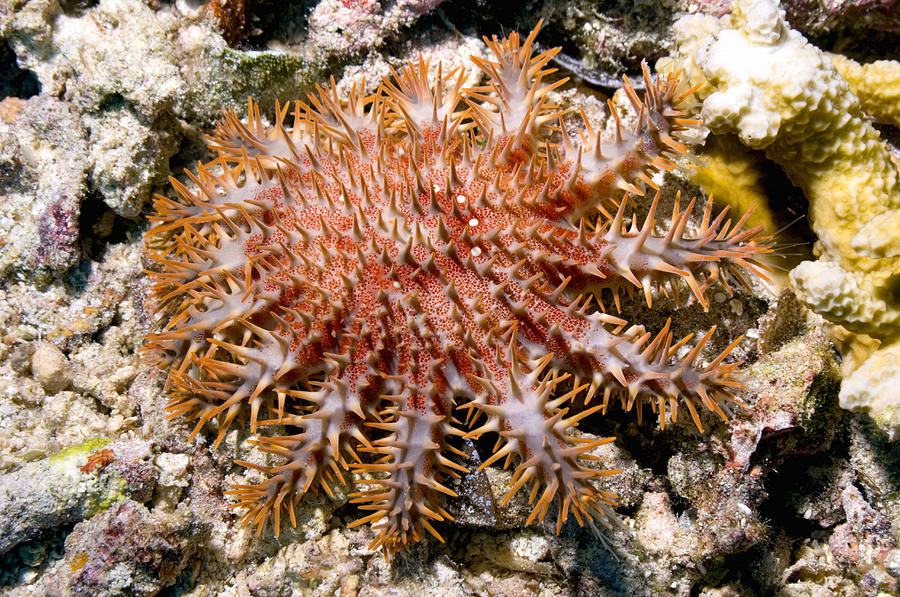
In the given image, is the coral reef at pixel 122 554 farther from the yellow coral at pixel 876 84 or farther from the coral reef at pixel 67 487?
the yellow coral at pixel 876 84

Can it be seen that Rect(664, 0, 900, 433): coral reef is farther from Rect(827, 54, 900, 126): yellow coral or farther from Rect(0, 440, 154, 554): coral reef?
Rect(0, 440, 154, 554): coral reef

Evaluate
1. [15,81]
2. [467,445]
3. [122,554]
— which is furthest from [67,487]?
[15,81]

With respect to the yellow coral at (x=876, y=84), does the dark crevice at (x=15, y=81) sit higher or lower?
lower

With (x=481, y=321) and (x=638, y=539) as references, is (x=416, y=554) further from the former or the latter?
(x=481, y=321)

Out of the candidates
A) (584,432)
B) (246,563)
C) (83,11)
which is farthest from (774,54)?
Result: (83,11)

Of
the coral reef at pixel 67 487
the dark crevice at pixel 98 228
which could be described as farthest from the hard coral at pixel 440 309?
the dark crevice at pixel 98 228

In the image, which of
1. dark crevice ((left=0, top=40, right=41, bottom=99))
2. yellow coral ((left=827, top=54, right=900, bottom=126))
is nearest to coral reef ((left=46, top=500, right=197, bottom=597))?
dark crevice ((left=0, top=40, right=41, bottom=99))

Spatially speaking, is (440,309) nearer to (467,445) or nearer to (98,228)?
(467,445)
